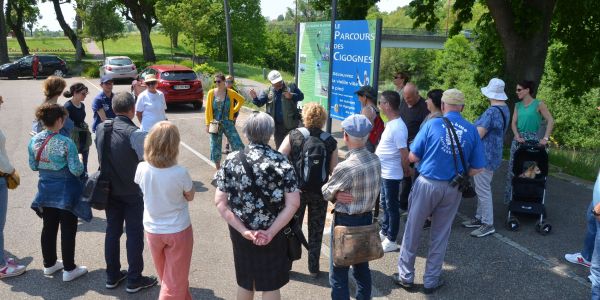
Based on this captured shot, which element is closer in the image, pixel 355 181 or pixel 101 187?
pixel 355 181

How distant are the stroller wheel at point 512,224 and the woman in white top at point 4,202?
18.1ft

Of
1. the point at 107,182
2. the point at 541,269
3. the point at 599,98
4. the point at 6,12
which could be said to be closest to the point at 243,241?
the point at 107,182

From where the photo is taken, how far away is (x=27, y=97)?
1923 centimetres

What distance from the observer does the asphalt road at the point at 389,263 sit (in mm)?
A: 4426

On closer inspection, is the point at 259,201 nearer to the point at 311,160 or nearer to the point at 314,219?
the point at 311,160

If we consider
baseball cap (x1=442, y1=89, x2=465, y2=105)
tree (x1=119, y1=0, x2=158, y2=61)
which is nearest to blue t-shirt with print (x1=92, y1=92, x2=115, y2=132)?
baseball cap (x1=442, y1=89, x2=465, y2=105)

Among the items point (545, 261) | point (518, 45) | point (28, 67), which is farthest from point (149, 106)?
point (28, 67)

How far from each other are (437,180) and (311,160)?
113 cm

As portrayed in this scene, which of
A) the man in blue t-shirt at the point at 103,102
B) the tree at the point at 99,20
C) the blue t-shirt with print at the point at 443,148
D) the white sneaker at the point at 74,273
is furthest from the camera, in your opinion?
the tree at the point at 99,20

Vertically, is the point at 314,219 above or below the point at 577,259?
above

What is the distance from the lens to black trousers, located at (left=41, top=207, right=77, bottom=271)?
14.4 feet

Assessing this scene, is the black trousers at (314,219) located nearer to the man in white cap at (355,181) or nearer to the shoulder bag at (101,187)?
the man in white cap at (355,181)

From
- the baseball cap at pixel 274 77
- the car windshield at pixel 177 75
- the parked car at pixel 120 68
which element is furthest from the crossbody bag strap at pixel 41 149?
the parked car at pixel 120 68

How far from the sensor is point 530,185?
594cm
